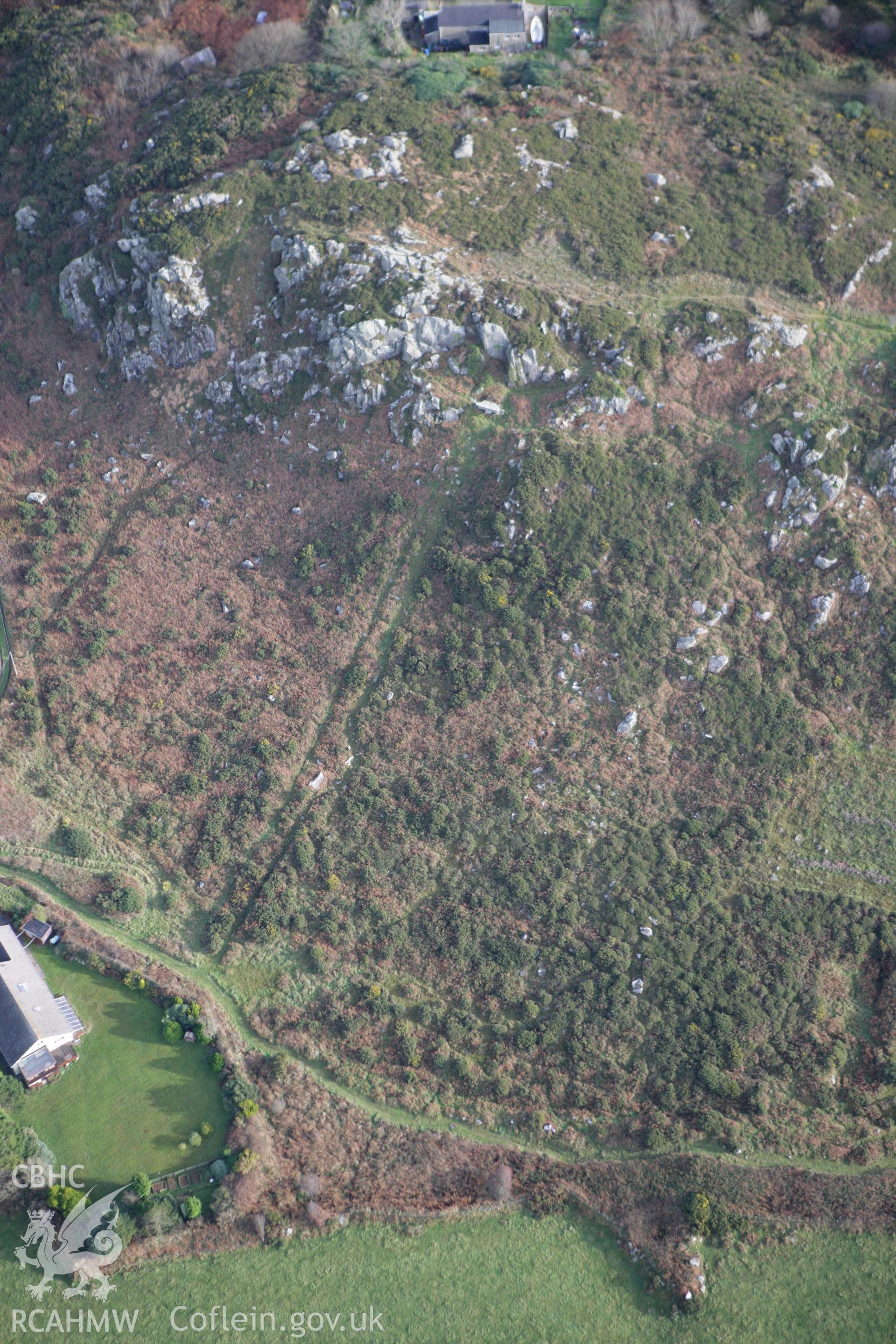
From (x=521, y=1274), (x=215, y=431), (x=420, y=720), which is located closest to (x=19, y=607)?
(x=215, y=431)

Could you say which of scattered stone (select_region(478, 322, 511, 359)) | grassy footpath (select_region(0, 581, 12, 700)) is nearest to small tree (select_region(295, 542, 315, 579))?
scattered stone (select_region(478, 322, 511, 359))

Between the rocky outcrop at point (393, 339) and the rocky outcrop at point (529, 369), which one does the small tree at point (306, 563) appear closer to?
the rocky outcrop at point (393, 339)

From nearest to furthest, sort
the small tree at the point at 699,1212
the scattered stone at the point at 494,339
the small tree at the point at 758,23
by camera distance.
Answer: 1. the small tree at the point at 699,1212
2. the scattered stone at the point at 494,339
3. the small tree at the point at 758,23

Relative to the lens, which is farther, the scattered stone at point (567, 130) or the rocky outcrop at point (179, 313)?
the scattered stone at point (567, 130)

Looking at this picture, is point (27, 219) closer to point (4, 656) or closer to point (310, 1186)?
point (4, 656)

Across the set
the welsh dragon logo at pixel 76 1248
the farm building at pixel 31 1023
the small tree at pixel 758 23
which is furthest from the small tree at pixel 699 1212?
the small tree at pixel 758 23
